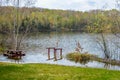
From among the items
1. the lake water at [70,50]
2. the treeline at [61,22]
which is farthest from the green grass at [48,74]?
the treeline at [61,22]

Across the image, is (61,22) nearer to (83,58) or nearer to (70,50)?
(70,50)

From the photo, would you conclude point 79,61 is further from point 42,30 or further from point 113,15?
point 42,30

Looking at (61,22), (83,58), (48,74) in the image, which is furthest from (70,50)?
(61,22)

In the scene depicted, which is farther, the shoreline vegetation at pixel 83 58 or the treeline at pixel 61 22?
the shoreline vegetation at pixel 83 58

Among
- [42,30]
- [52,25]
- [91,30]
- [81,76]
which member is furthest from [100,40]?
[52,25]

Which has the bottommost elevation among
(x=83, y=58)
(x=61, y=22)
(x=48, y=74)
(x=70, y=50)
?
(x=83, y=58)

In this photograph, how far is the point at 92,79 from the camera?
9.99 metres

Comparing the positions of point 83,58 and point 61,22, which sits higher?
point 61,22

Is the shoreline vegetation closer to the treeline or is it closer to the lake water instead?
the lake water

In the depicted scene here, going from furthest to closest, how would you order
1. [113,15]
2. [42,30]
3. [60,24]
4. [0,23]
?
[60,24] → [42,30] → [0,23] → [113,15]

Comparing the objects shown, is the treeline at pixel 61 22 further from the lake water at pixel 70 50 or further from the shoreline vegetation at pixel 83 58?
the shoreline vegetation at pixel 83 58

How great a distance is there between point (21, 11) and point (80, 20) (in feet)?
256

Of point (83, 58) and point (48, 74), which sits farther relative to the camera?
point (83, 58)

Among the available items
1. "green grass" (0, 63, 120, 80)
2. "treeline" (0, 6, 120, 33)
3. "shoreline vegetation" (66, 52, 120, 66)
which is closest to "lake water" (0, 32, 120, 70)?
"shoreline vegetation" (66, 52, 120, 66)
